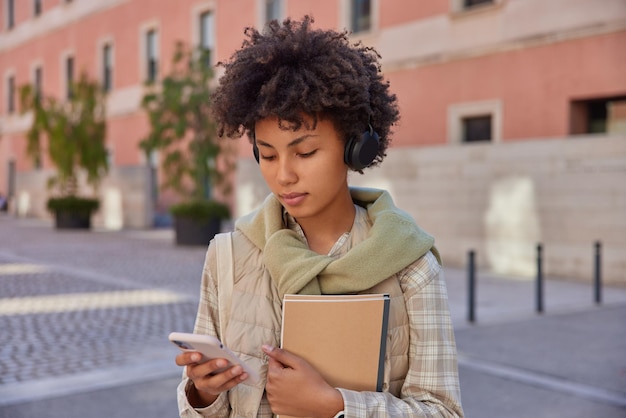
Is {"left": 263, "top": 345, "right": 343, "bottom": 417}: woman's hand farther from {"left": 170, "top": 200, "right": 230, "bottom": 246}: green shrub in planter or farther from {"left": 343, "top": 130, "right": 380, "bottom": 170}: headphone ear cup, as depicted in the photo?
{"left": 170, "top": 200, "right": 230, "bottom": 246}: green shrub in planter

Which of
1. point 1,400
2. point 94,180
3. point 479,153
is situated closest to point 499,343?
point 1,400

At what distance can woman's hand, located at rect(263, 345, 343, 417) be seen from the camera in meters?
1.57

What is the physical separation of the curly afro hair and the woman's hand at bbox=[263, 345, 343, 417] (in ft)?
1.72

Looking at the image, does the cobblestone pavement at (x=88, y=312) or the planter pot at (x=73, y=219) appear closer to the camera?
the cobblestone pavement at (x=88, y=312)

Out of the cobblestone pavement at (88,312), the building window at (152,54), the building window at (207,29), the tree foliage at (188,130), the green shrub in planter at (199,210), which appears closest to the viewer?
the cobblestone pavement at (88,312)

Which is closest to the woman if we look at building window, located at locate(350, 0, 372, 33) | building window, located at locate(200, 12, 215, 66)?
building window, located at locate(350, 0, 372, 33)

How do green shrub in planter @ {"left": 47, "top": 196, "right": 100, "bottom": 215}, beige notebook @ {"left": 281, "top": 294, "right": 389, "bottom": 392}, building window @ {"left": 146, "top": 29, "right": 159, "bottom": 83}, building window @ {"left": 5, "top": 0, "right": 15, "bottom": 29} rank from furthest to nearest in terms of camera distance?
building window @ {"left": 5, "top": 0, "right": 15, "bottom": 29}
building window @ {"left": 146, "top": 29, "right": 159, "bottom": 83}
green shrub in planter @ {"left": 47, "top": 196, "right": 100, "bottom": 215}
beige notebook @ {"left": 281, "top": 294, "right": 389, "bottom": 392}

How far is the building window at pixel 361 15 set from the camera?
17.8 meters

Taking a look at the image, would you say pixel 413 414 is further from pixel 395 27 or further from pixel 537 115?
pixel 395 27

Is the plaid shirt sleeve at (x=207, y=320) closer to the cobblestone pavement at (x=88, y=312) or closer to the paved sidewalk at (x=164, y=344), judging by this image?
the paved sidewalk at (x=164, y=344)

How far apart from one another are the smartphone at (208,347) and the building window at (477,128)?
1414 cm

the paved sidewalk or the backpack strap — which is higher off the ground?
the backpack strap

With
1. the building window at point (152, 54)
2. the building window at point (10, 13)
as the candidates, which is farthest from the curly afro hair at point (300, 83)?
the building window at point (10, 13)

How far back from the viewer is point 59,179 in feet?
76.7
